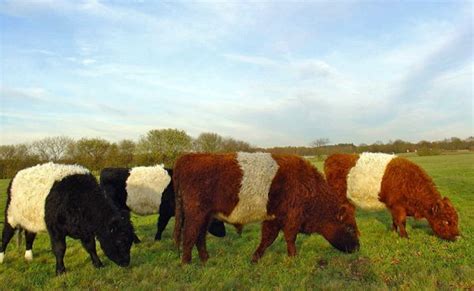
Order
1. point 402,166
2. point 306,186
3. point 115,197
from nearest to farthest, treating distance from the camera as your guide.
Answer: point 306,186 < point 402,166 < point 115,197

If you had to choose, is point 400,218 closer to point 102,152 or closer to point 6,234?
point 6,234

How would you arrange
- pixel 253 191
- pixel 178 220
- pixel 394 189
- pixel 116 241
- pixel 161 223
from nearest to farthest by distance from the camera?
pixel 116 241, pixel 253 191, pixel 178 220, pixel 394 189, pixel 161 223

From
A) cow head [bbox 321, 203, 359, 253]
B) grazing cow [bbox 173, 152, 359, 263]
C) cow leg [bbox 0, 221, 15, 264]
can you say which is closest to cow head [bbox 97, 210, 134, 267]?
grazing cow [bbox 173, 152, 359, 263]

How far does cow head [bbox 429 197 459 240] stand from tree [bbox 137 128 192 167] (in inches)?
1312

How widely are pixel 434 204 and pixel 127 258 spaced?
25.2ft

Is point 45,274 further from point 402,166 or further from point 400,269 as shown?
point 402,166

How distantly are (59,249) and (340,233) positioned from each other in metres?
5.56

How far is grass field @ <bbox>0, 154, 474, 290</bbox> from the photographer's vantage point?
18.9 feet

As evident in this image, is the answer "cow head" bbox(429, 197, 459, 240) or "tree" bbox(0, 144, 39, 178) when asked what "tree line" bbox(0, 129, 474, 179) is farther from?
"cow head" bbox(429, 197, 459, 240)

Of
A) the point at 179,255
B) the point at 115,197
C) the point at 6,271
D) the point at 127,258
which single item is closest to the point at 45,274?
the point at 6,271

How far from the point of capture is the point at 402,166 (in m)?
10.4

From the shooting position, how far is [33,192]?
23.9ft

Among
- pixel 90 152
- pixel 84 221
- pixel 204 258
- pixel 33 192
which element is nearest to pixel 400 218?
pixel 204 258

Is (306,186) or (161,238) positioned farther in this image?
(161,238)
